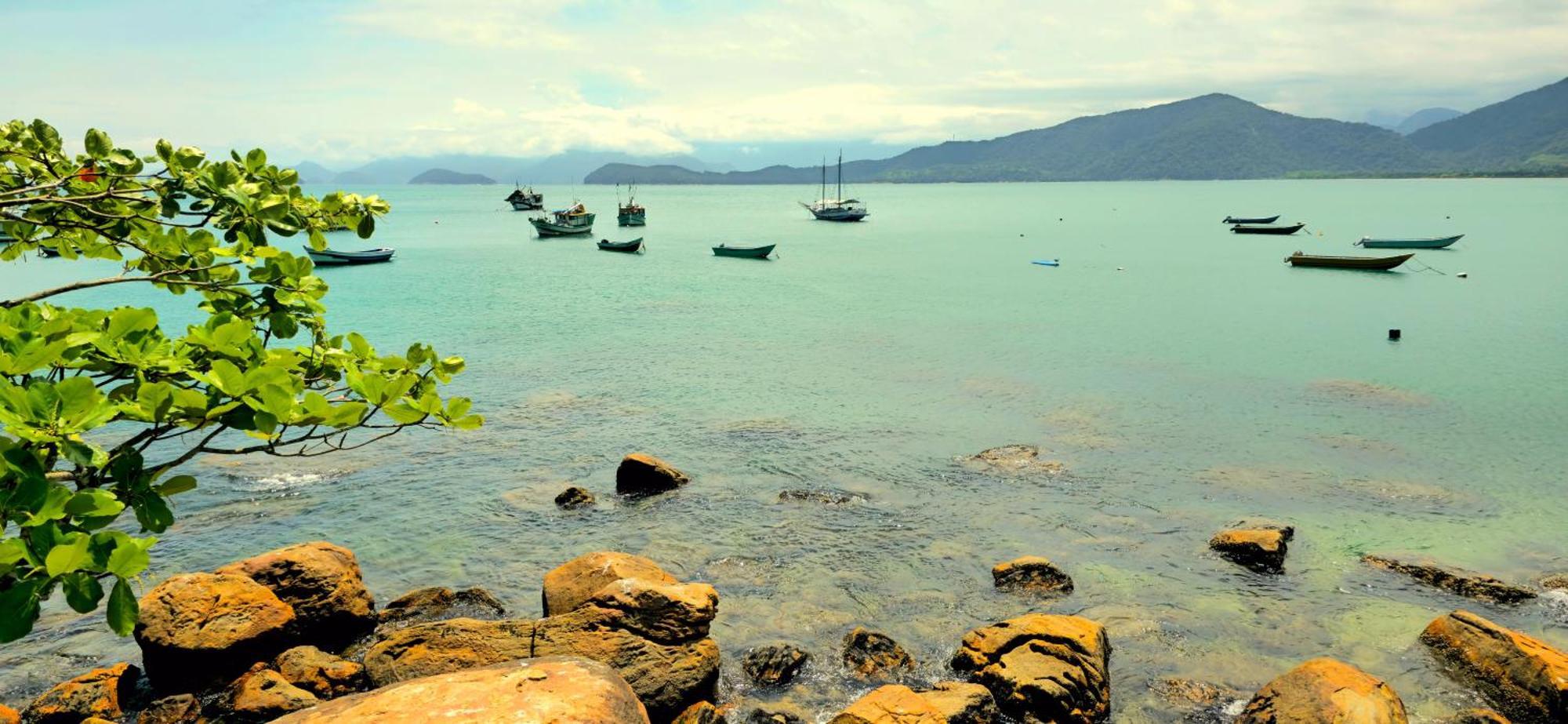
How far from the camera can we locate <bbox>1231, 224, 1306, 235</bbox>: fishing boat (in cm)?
10036

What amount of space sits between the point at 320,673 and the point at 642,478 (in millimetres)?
9407

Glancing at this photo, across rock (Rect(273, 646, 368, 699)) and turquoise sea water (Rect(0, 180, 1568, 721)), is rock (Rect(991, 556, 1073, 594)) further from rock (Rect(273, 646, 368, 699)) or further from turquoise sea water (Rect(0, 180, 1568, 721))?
rock (Rect(273, 646, 368, 699))

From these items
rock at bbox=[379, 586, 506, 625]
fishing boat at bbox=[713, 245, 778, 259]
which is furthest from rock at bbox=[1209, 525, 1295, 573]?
fishing boat at bbox=[713, 245, 778, 259]

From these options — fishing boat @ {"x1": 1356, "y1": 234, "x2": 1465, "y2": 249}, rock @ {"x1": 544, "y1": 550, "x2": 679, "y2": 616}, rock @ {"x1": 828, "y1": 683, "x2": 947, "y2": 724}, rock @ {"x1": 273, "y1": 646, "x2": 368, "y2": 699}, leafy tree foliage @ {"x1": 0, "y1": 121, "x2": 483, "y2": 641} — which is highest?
leafy tree foliage @ {"x1": 0, "y1": 121, "x2": 483, "y2": 641}

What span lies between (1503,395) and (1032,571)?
24.9 meters

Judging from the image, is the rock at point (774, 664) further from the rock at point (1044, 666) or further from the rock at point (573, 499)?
the rock at point (573, 499)

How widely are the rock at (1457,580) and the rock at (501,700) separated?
15.1m

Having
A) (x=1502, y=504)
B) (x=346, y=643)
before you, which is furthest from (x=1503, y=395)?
(x=346, y=643)

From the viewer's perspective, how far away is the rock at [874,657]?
12.8m

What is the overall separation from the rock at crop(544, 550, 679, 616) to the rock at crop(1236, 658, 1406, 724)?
8494mm

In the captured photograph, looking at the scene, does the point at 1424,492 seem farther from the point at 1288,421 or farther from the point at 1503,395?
the point at 1503,395

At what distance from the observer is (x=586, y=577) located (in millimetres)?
13461

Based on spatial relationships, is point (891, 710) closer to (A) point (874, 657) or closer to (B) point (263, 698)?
(A) point (874, 657)

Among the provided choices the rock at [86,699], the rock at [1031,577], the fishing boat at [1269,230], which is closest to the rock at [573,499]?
the rock at [86,699]
